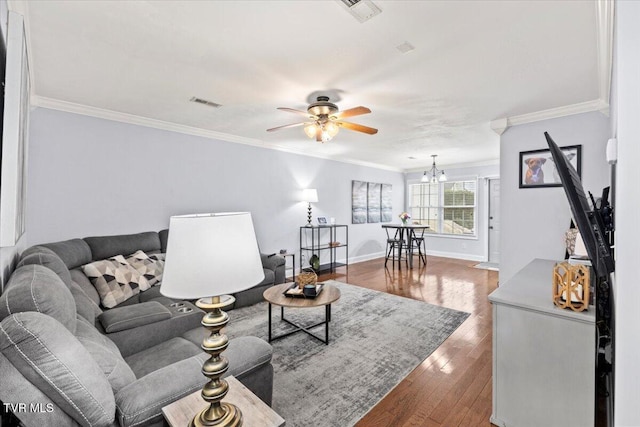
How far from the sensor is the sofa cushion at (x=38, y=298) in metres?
1.10

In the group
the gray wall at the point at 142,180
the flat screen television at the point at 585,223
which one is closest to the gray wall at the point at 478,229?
the gray wall at the point at 142,180

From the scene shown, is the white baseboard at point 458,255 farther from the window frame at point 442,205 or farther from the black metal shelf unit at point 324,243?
the black metal shelf unit at point 324,243

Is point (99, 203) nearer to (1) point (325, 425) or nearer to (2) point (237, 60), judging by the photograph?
(2) point (237, 60)

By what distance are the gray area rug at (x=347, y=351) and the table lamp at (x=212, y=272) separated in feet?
3.31

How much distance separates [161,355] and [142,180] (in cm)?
268

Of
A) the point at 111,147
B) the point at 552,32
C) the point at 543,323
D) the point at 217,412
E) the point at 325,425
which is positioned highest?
the point at 552,32

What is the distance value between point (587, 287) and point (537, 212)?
8.08ft

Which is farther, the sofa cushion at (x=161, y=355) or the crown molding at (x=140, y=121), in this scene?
the crown molding at (x=140, y=121)

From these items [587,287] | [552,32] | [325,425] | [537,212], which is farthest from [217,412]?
[537,212]

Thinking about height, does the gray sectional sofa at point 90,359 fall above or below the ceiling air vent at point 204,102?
below

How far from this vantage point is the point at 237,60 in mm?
2229

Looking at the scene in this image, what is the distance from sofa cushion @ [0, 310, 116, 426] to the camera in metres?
0.90

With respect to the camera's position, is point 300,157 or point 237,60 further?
point 300,157

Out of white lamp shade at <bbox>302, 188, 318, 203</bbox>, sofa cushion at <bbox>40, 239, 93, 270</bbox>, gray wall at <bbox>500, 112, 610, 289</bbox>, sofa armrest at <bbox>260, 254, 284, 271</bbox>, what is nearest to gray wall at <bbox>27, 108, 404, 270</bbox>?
white lamp shade at <bbox>302, 188, 318, 203</bbox>
